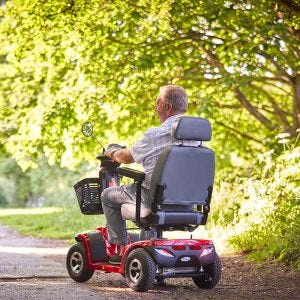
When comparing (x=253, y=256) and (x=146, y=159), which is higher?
(x=146, y=159)

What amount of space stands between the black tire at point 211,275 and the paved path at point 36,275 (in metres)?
1.09

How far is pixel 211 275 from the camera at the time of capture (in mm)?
7199

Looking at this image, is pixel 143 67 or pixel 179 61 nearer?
pixel 143 67

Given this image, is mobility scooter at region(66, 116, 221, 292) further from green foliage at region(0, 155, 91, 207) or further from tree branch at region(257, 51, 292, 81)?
green foliage at region(0, 155, 91, 207)

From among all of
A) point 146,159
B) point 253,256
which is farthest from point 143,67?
point 146,159

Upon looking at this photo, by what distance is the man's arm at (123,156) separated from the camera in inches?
271

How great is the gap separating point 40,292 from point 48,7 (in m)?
7.86

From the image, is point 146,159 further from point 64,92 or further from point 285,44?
point 64,92

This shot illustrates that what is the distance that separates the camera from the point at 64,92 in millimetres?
14789

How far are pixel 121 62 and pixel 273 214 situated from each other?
5.03m

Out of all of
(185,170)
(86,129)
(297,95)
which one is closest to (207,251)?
(185,170)

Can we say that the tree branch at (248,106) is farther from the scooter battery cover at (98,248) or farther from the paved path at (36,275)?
the scooter battery cover at (98,248)

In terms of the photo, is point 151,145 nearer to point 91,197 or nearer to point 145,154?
point 145,154

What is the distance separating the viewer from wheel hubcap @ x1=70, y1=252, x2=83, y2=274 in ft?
24.8
